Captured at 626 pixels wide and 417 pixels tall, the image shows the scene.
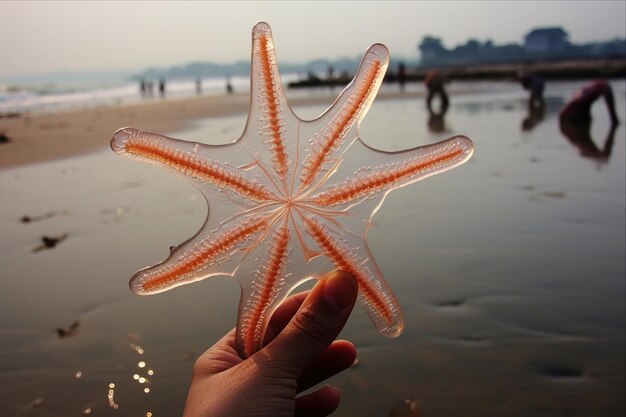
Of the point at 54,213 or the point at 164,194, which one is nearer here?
the point at 54,213

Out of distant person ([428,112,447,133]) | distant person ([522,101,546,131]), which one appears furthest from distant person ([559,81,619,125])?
distant person ([428,112,447,133])

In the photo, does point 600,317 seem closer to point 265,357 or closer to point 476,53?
point 265,357

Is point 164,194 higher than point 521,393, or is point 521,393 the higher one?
point 164,194

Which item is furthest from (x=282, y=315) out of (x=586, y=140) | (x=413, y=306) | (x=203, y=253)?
(x=586, y=140)

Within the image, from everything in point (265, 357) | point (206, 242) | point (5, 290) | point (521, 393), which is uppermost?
point (206, 242)

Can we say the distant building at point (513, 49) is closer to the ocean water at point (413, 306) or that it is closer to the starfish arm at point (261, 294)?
the ocean water at point (413, 306)

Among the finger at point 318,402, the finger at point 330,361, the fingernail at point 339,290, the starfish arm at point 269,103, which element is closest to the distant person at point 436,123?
the finger at point 330,361

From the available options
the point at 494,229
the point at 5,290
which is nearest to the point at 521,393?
the point at 494,229
